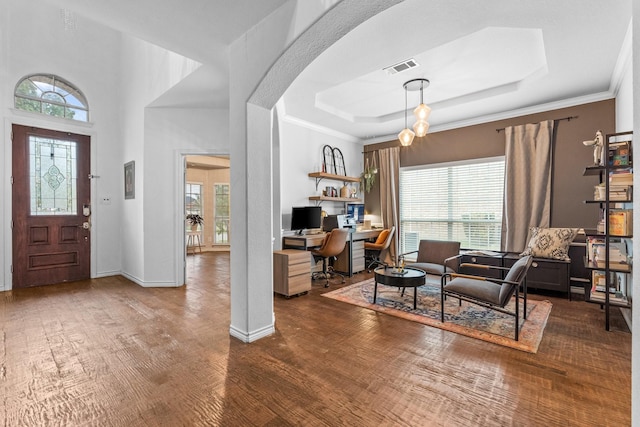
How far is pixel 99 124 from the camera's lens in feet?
16.8

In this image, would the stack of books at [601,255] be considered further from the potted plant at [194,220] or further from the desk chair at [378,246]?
the potted plant at [194,220]

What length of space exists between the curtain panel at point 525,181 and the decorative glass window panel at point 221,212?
23.7ft

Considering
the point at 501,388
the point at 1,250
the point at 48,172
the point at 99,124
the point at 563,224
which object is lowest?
the point at 501,388

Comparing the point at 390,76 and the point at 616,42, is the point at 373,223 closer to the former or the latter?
the point at 390,76

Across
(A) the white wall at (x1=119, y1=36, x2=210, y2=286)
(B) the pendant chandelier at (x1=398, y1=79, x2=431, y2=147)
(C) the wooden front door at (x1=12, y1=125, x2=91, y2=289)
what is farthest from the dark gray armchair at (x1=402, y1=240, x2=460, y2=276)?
(C) the wooden front door at (x1=12, y1=125, x2=91, y2=289)

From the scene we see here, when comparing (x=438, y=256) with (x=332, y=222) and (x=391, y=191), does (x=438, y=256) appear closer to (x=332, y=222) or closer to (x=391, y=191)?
(x=332, y=222)

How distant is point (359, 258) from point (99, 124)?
512cm

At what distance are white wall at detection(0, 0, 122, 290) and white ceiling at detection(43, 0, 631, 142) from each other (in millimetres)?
1830

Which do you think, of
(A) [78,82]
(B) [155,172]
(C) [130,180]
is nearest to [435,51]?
(B) [155,172]

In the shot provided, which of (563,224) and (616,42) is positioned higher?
(616,42)

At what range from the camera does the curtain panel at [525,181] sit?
4.48 m

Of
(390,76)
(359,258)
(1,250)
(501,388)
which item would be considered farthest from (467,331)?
(1,250)

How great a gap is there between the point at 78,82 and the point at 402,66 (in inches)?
204

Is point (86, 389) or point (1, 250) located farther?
point (1, 250)
